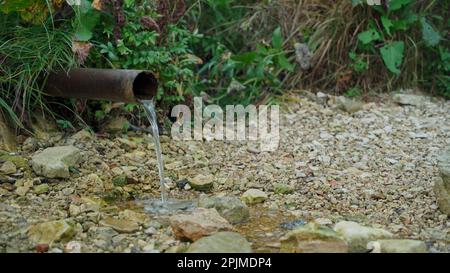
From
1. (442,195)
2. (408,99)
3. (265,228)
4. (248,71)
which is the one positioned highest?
(248,71)

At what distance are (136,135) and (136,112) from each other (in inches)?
5.0

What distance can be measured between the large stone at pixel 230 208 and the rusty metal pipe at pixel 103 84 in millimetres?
500

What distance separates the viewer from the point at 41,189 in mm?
2523

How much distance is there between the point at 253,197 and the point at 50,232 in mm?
822

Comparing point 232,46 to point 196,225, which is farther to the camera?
point 232,46

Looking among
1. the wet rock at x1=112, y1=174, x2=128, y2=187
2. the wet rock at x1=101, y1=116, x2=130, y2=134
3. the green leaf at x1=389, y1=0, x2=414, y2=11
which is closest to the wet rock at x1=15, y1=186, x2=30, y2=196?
the wet rock at x1=112, y1=174, x2=128, y2=187

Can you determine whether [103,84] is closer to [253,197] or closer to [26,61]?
[26,61]

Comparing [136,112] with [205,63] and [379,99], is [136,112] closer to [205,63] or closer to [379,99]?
[205,63]

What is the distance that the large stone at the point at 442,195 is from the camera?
92.3 inches

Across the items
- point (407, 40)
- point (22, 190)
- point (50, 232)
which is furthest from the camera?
point (407, 40)

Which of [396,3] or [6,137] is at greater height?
[396,3]

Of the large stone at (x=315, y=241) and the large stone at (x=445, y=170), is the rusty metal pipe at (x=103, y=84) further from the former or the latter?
the large stone at (x=445, y=170)

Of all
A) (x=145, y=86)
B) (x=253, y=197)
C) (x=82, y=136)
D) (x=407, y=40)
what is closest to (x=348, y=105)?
(x=407, y=40)

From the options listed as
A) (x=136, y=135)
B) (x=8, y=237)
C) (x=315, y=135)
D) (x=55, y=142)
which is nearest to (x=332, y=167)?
(x=315, y=135)
